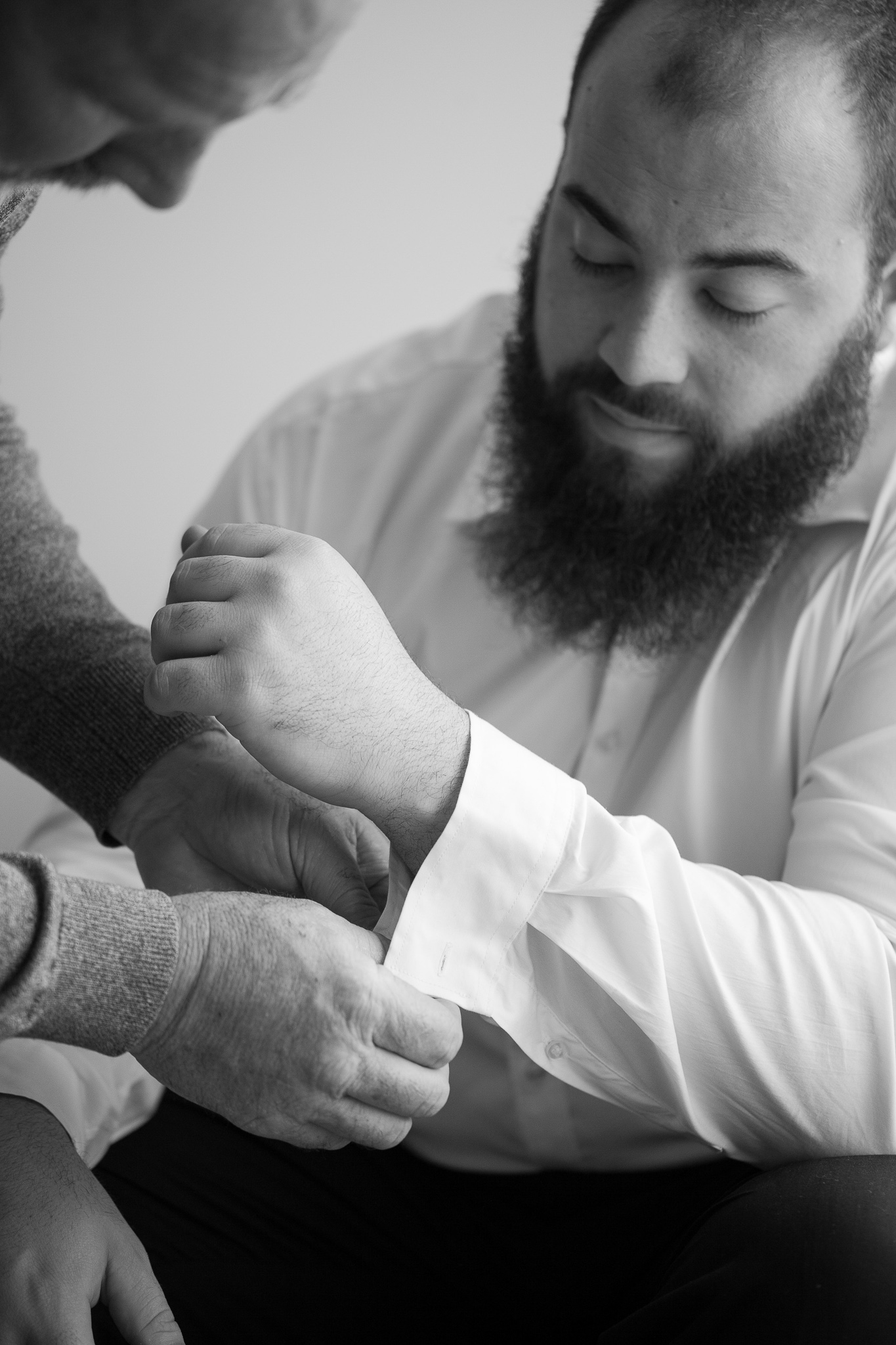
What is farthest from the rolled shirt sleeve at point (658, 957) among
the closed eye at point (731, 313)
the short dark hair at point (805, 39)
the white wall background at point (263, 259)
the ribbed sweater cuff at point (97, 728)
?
the white wall background at point (263, 259)

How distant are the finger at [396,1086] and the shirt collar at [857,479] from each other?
82 cm

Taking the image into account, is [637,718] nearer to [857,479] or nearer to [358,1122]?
[857,479]

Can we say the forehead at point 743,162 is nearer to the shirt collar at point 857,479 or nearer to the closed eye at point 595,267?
the closed eye at point 595,267

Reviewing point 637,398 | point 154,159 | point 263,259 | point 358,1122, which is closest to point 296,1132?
point 358,1122

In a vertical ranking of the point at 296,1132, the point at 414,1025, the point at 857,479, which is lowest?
the point at 296,1132

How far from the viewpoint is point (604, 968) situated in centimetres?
111

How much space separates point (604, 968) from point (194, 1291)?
602 mm

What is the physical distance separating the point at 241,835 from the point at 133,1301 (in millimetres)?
434

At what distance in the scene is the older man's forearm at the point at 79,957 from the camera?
2.96 feet

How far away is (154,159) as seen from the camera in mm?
863

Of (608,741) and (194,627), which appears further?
(608,741)

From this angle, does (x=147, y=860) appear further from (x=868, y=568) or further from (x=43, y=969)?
(x=868, y=568)

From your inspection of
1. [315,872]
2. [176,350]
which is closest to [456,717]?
[315,872]

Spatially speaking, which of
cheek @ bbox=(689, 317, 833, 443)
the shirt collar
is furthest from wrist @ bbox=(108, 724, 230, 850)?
cheek @ bbox=(689, 317, 833, 443)
